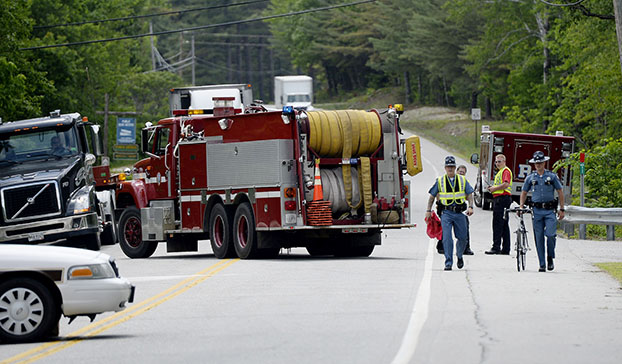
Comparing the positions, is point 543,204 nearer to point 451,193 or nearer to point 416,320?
point 451,193

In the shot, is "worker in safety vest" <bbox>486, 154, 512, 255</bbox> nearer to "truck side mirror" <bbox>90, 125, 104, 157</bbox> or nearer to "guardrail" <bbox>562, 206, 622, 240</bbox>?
"guardrail" <bbox>562, 206, 622, 240</bbox>

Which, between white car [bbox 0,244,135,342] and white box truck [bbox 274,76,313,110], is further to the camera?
white box truck [bbox 274,76,313,110]

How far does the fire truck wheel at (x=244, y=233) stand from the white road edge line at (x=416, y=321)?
163 inches

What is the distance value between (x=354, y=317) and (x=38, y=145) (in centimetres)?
1333

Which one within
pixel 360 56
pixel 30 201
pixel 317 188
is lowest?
pixel 30 201

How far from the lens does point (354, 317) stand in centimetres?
1319

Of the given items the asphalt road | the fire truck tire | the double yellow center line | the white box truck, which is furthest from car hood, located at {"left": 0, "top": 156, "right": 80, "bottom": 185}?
the white box truck

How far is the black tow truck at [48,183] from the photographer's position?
77.8 ft

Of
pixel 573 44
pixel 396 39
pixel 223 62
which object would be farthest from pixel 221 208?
pixel 223 62

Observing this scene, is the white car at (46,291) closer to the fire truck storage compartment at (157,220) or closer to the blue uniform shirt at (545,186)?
the blue uniform shirt at (545,186)

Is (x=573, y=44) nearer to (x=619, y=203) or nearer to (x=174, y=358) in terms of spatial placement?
(x=619, y=203)

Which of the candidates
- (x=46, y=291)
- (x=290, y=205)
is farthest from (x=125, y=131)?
(x=46, y=291)

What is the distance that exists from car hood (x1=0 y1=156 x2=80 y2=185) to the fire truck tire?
1719 mm

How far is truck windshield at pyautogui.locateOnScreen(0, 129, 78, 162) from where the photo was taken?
24.6m
